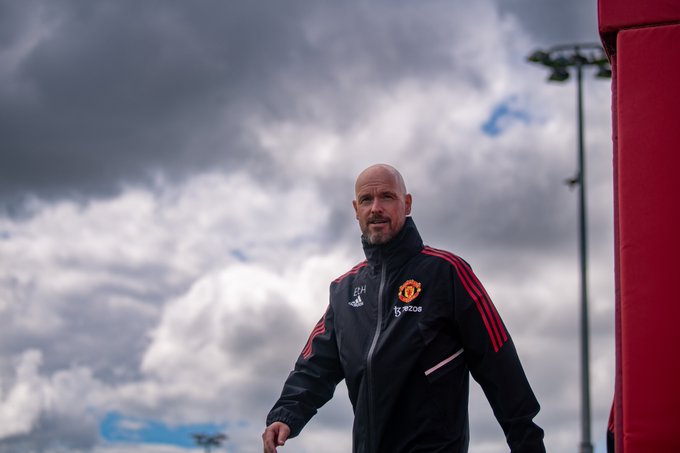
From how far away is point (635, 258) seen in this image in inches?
142

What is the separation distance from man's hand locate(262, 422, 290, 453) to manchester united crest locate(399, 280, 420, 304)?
91 centimetres

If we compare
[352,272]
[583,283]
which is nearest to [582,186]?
[583,283]

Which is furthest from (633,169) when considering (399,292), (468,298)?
(399,292)

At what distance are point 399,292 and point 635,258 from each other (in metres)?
1.42

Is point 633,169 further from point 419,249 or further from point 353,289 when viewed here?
point 353,289

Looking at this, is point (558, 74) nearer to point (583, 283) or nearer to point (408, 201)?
point (583, 283)

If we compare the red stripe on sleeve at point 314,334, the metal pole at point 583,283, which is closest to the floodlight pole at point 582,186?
the metal pole at point 583,283

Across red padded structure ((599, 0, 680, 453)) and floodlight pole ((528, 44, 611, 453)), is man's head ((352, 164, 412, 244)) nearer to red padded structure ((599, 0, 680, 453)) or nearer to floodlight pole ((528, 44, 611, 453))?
red padded structure ((599, 0, 680, 453))

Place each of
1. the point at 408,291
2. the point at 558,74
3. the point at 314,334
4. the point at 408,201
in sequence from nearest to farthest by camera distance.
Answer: the point at 408,291 < the point at 408,201 < the point at 314,334 < the point at 558,74

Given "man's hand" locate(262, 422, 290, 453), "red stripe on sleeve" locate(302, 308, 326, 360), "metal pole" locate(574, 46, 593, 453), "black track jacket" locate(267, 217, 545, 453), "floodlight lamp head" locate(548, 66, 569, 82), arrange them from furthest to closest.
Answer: "floodlight lamp head" locate(548, 66, 569, 82) → "metal pole" locate(574, 46, 593, 453) → "red stripe on sleeve" locate(302, 308, 326, 360) → "man's hand" locate(262, 422, 290, 453) → "black track jacket" locate(267, 217, 545, 453)

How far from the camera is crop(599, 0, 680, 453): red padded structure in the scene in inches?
137

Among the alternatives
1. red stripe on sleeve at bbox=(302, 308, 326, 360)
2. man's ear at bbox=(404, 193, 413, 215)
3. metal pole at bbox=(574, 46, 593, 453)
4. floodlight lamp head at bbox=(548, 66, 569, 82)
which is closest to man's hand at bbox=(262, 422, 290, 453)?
red stripe on sleeve at bbox=(302, 308, 326, 360)

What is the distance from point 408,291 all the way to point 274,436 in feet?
3.34

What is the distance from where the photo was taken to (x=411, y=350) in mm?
4500
